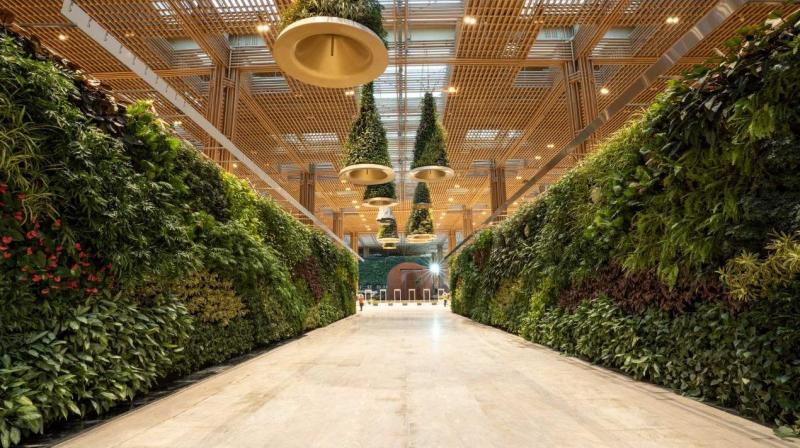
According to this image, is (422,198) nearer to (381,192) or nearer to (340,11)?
(381,192)

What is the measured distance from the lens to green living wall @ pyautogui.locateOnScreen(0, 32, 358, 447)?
1.58m

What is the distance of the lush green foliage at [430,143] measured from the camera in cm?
696

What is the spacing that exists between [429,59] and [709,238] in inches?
299

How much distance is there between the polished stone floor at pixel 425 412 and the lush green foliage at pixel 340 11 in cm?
259

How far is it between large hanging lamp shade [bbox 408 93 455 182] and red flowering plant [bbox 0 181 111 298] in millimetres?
5467

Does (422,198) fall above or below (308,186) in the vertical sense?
below

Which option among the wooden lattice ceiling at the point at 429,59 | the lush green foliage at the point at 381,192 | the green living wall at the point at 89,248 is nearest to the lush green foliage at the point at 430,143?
the lush green foliage at the point at 381,192

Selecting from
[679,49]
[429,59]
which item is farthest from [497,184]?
[679,49]

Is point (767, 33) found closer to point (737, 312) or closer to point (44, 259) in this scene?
point (737, 312)

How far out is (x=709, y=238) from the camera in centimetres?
196

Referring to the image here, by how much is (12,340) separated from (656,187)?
340cm

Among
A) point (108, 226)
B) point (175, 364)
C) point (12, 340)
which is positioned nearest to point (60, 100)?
point (108, 226)

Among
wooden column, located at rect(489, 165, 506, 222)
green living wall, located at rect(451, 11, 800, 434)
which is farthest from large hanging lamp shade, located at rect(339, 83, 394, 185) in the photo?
wooden column, located at rect(489, 165, 506, 222)

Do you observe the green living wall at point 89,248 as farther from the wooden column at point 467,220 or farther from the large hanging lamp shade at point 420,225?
the wooden column at point 467,220
